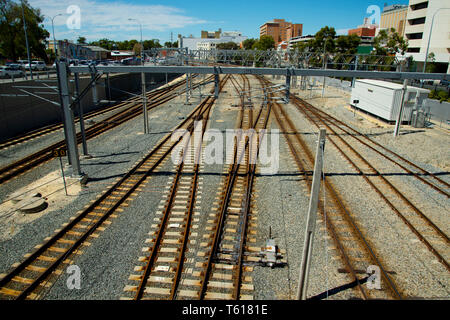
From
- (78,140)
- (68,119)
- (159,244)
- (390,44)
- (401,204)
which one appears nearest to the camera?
(159,244)

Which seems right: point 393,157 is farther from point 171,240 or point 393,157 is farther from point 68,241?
point 68,241

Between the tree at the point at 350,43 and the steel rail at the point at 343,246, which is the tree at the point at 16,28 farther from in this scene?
the tree at the point at 350,43

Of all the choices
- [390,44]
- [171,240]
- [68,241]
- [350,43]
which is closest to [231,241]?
[171,240]

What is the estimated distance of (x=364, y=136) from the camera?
20.3m

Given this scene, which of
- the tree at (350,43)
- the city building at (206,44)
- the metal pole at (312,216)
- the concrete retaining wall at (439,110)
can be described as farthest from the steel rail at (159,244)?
the city building at (206,44)

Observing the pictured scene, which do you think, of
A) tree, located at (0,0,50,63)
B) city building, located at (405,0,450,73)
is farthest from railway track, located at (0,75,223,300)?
city building, located at (405,0,450,73)

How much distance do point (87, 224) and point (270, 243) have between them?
530cm

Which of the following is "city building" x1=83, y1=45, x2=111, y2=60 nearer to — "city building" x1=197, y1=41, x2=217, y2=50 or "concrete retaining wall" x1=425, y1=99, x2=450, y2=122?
"concrete retaining wall" x1=425, y1=99, x2=450, y2=122

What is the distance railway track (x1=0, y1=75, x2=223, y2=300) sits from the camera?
6876mm

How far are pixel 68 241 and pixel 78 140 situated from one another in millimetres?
10755

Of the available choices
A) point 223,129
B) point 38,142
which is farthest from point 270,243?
point 38,142

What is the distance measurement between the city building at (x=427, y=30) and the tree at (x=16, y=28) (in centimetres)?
4756

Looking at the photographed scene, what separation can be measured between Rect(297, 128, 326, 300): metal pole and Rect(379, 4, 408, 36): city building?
81.7 metres

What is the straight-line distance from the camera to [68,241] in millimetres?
8461
